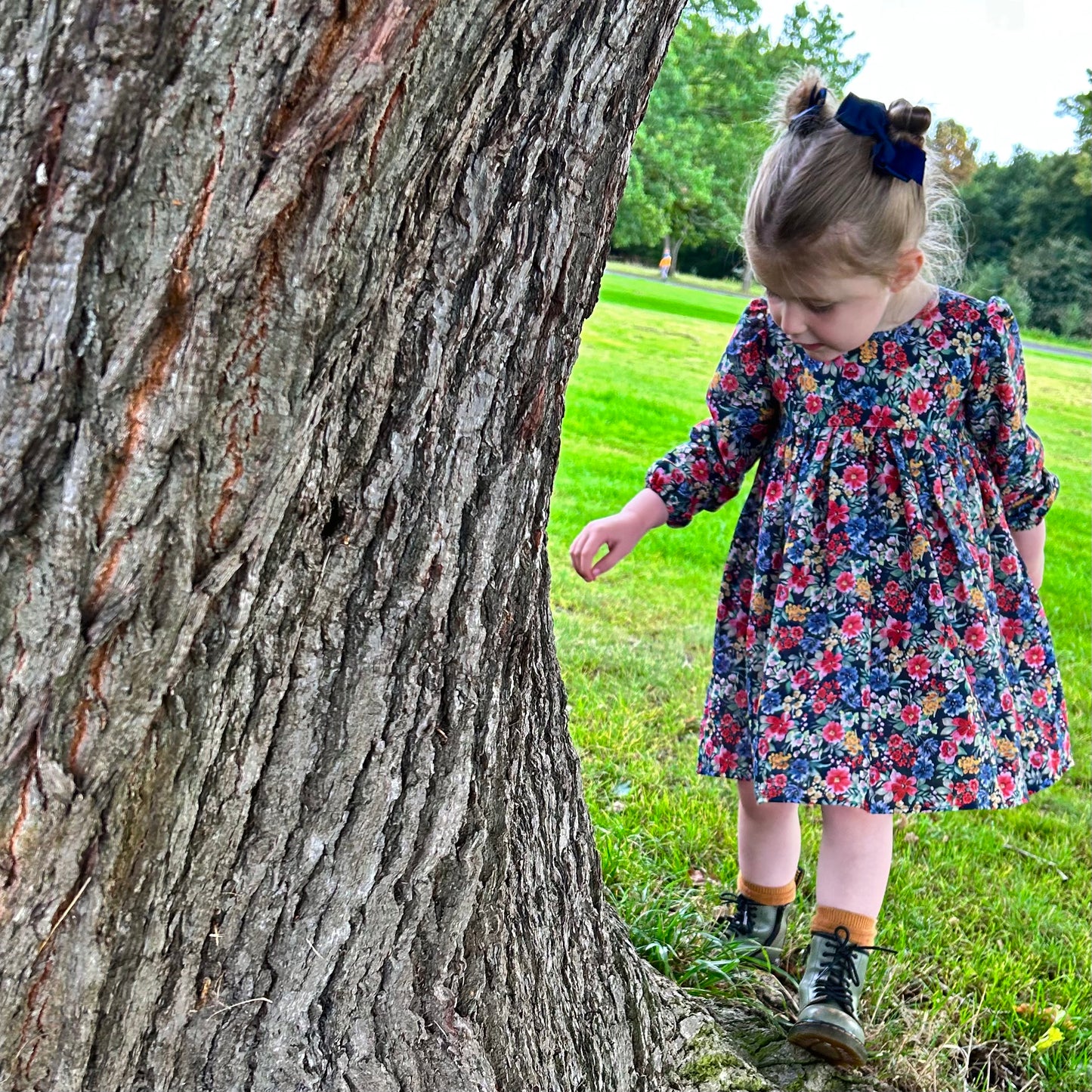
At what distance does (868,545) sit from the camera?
2.22 metres

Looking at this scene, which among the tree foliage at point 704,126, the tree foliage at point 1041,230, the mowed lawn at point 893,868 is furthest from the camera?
the tree foliage at point 1041,230

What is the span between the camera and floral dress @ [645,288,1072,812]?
215 centimetres

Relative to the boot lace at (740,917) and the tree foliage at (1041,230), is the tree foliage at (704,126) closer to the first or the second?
the tree foliage at (1041,230)

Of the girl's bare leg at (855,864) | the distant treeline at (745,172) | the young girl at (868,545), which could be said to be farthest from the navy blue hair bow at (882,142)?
the distant treeline at (745,172)

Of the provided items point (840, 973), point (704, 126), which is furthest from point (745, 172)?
point (840, 973)

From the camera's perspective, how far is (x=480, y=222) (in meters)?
1.17

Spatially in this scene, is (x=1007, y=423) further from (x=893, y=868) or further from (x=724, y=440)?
(x=893, y=868)

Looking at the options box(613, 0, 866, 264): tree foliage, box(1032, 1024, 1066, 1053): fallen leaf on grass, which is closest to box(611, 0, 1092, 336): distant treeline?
box(613, 0, 866, 264): tree foliage

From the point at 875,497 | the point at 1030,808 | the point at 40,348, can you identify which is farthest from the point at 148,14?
the point at 1030,808

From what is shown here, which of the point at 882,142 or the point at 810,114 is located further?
the point at 810,114

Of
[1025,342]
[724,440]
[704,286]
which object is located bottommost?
[724,440]

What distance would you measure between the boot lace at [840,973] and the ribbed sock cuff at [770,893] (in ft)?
0.59

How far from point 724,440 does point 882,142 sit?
2.26ft

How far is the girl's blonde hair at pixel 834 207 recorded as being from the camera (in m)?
2.08
